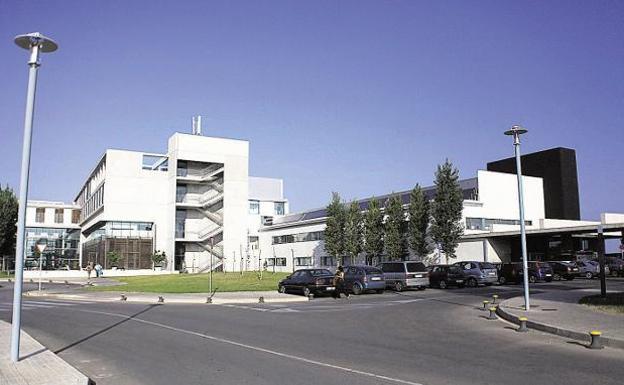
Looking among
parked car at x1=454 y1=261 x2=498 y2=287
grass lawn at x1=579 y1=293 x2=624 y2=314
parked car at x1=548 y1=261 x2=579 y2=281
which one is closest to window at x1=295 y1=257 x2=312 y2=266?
parked car at x1=548 y1=261 x2=579 y2=281

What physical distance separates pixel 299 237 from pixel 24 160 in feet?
192

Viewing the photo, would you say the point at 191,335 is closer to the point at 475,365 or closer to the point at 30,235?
the point at 475,365

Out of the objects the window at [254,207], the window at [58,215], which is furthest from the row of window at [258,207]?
the window at [58,215]

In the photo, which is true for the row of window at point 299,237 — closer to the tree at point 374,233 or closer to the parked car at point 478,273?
the tree at point 374,233

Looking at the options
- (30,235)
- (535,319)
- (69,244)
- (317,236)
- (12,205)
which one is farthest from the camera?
(69,244)

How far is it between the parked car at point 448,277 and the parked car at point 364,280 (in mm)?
5814

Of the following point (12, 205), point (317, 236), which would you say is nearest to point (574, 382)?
point (317, 236)

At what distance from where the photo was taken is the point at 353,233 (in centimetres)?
5400

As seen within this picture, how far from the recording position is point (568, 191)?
218 feet

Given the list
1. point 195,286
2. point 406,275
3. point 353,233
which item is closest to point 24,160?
point 406,275

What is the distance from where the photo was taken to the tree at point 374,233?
170 feet

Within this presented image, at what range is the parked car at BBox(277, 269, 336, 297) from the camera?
28031 mm

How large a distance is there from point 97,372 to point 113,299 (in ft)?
68.4

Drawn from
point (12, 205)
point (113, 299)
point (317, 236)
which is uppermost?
point (12, 205)
